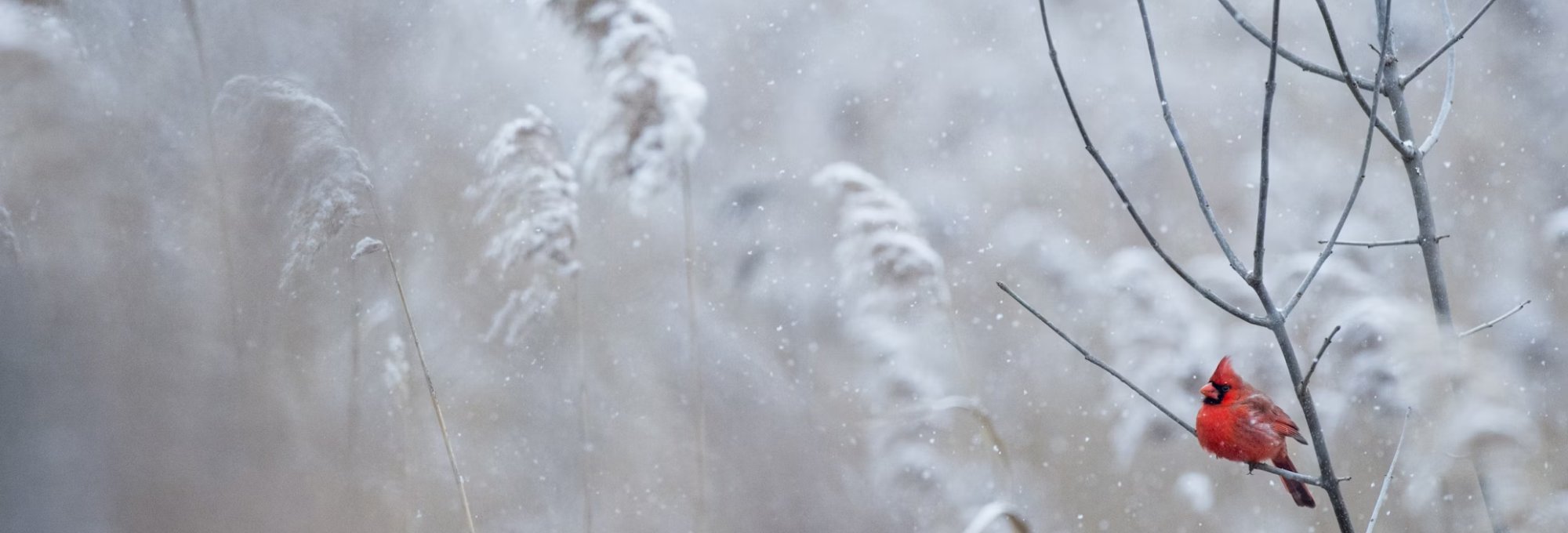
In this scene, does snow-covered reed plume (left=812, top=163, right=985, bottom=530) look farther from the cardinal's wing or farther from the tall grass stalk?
the cardinal's wing

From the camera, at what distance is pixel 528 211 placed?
104cm

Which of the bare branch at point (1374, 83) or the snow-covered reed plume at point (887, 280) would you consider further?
the snow-covered reed plume at point (887, 280)

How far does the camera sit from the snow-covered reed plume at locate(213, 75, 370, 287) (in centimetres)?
105

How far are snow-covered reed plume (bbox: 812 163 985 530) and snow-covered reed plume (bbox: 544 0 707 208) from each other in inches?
6.0

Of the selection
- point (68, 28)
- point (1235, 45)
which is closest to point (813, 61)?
point (1235, 45)

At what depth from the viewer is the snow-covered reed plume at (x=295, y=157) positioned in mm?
1053

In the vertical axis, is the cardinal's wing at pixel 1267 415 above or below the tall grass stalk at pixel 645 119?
below

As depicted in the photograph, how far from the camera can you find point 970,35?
1.01 meters

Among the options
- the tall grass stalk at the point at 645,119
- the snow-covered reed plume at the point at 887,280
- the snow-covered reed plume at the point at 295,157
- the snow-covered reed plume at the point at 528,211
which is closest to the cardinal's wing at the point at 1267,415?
the snow-covered reed plume at the point at 887,280

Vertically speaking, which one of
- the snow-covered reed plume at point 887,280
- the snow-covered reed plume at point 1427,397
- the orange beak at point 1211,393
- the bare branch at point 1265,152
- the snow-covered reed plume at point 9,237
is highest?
the snow-covered reed plume at point 9,237

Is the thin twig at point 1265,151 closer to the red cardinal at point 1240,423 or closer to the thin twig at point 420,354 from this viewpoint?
the red cardinal at point 1240,423

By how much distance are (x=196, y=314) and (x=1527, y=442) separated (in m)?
1.36

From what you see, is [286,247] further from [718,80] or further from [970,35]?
[970,35]

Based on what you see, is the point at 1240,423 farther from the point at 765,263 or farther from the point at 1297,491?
the point at 765,263
